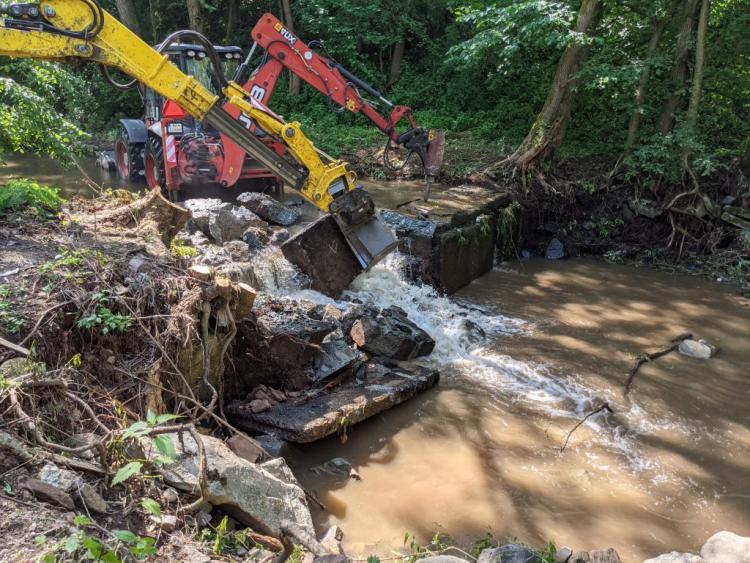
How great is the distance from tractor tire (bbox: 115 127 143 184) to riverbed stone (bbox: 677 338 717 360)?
28.0 ft

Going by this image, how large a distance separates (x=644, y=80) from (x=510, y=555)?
903 cm

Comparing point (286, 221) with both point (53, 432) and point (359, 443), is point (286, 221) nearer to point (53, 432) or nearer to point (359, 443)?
point (359, 443)

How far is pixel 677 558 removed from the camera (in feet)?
11.6

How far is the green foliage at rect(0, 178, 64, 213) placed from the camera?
5.23m

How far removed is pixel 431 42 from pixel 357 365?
13.2m

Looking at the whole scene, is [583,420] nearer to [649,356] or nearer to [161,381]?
[649,356]

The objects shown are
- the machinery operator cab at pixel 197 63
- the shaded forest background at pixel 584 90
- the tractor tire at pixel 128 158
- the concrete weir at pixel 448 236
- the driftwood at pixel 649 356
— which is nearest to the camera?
the driftwood at pixel 649 356

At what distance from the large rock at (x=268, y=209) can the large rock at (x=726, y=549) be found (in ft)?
19.3

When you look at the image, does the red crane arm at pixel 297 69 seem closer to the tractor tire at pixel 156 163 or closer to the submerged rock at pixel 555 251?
the tractor tire at pixel 156 163

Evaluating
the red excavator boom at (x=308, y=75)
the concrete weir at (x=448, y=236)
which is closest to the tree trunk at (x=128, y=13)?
the red excavator boom at (x=308, y=75)

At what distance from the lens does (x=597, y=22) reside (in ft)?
33.9

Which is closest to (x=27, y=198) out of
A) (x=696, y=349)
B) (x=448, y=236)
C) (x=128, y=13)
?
(x=448, y=236)

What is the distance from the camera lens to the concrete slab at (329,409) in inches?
181

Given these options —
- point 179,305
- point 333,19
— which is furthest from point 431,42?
point 179,305
